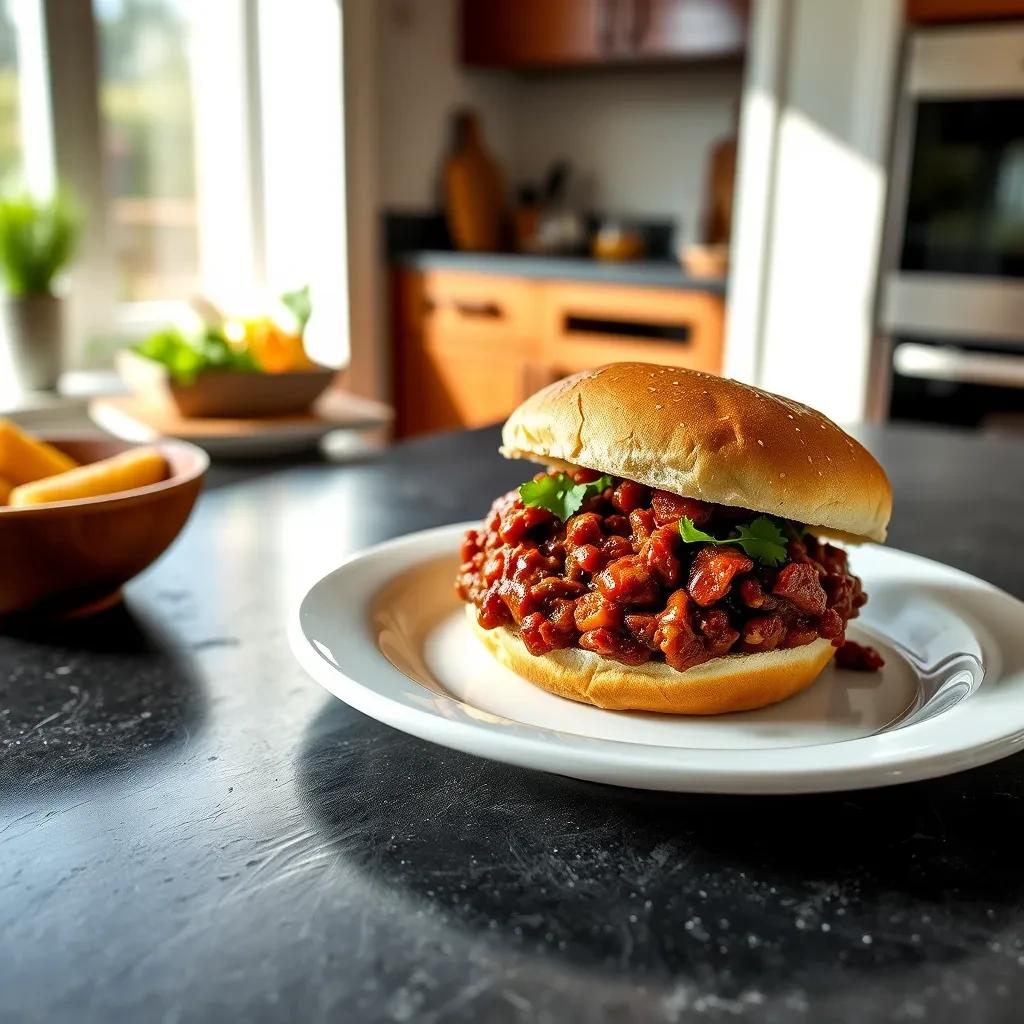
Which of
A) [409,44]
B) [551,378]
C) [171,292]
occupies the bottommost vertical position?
[551,378]

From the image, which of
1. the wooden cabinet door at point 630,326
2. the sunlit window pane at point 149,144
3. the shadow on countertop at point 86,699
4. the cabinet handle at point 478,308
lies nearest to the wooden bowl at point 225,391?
the shadow on countertop at point 86,699

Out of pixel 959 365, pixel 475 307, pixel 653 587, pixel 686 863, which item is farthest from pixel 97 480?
pixel 475 307

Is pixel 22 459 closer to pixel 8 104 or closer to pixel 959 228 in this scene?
pixel 8 104

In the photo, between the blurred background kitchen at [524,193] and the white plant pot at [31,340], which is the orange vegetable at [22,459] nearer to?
the blurred background kitchen at [524,193]

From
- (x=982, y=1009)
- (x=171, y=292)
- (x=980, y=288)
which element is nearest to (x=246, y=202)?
(x=171, y=292)

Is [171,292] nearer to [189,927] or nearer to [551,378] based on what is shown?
[551,378]

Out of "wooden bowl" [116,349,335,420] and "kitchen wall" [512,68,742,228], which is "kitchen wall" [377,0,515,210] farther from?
"wooden bowl" [116,349,335,420]
